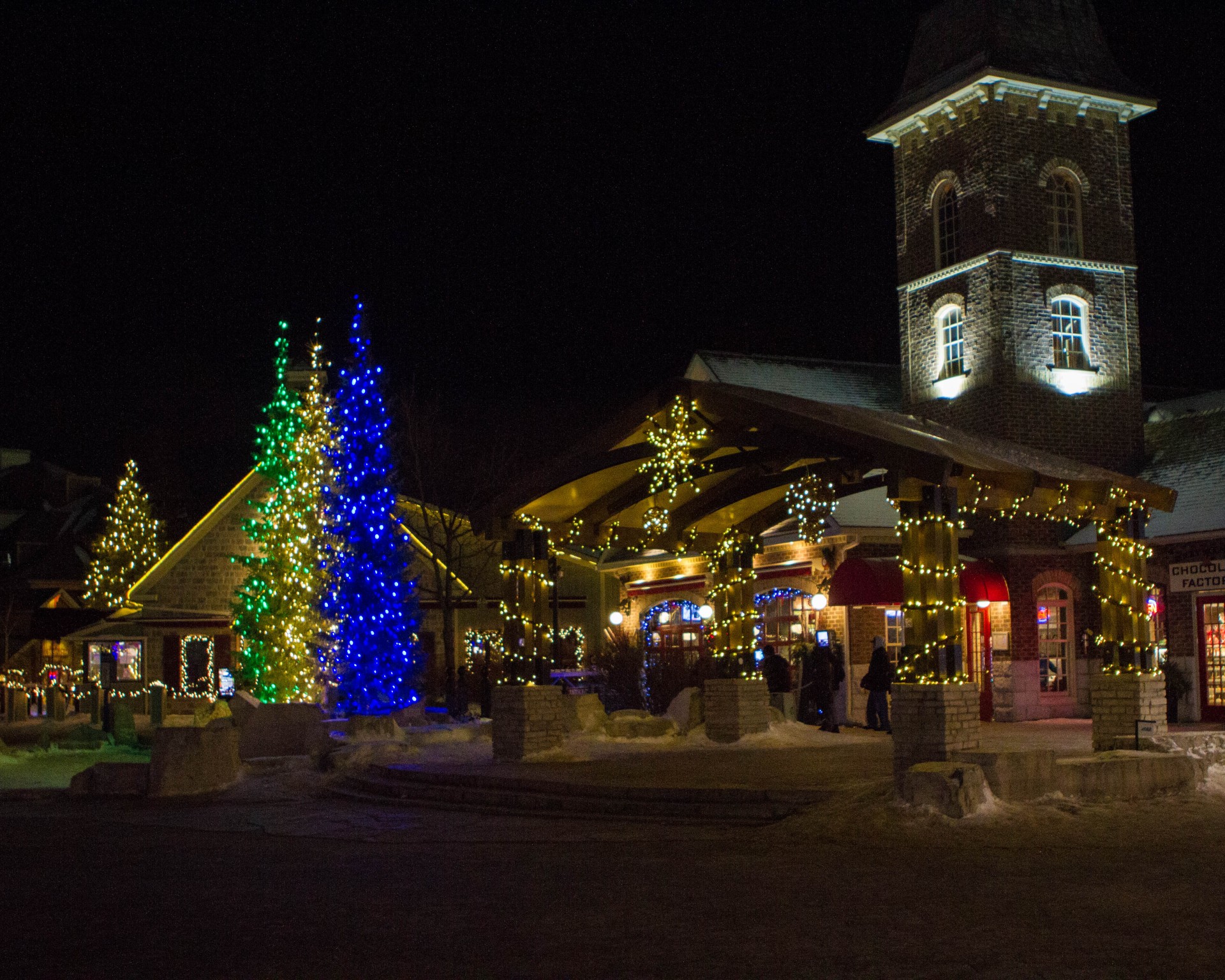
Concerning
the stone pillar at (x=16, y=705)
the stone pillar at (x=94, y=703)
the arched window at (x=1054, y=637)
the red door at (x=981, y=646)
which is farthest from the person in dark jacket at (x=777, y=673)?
the stone pillar at (x=16, y=705)

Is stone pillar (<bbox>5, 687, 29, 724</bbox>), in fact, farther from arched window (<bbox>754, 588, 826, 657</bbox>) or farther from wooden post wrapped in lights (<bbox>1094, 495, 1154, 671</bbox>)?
wooden post wrapped in lights (<bbox>1094, 495, 1154, 671</bbox>)

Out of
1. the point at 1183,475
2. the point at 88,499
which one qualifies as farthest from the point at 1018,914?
the point at 88,499

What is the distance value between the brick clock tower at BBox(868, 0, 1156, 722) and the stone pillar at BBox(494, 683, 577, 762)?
11832 mm

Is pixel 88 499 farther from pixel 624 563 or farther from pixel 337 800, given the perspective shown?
pixel 337 800

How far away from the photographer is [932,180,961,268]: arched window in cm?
2880

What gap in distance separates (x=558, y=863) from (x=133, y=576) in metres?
46.7

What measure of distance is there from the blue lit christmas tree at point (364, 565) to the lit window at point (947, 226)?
1220cm

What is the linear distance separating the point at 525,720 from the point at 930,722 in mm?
5580

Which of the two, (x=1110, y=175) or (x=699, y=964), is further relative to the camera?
(x=1110, y=175)

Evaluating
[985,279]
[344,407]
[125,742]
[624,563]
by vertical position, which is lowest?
[125,742]

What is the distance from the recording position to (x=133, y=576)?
176 feet

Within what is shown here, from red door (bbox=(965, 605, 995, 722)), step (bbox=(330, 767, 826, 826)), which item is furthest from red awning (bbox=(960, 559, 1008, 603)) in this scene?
step (bbox=(330, 767, 826, 826))

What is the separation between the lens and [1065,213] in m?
28.4

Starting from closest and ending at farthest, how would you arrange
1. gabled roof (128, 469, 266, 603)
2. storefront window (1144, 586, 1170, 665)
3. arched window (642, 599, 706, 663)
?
storefront window (1144, 586, 1170, 665) < arched window (642, 599, 706, 663) < gabled roof (128, 469, 266, 603)
